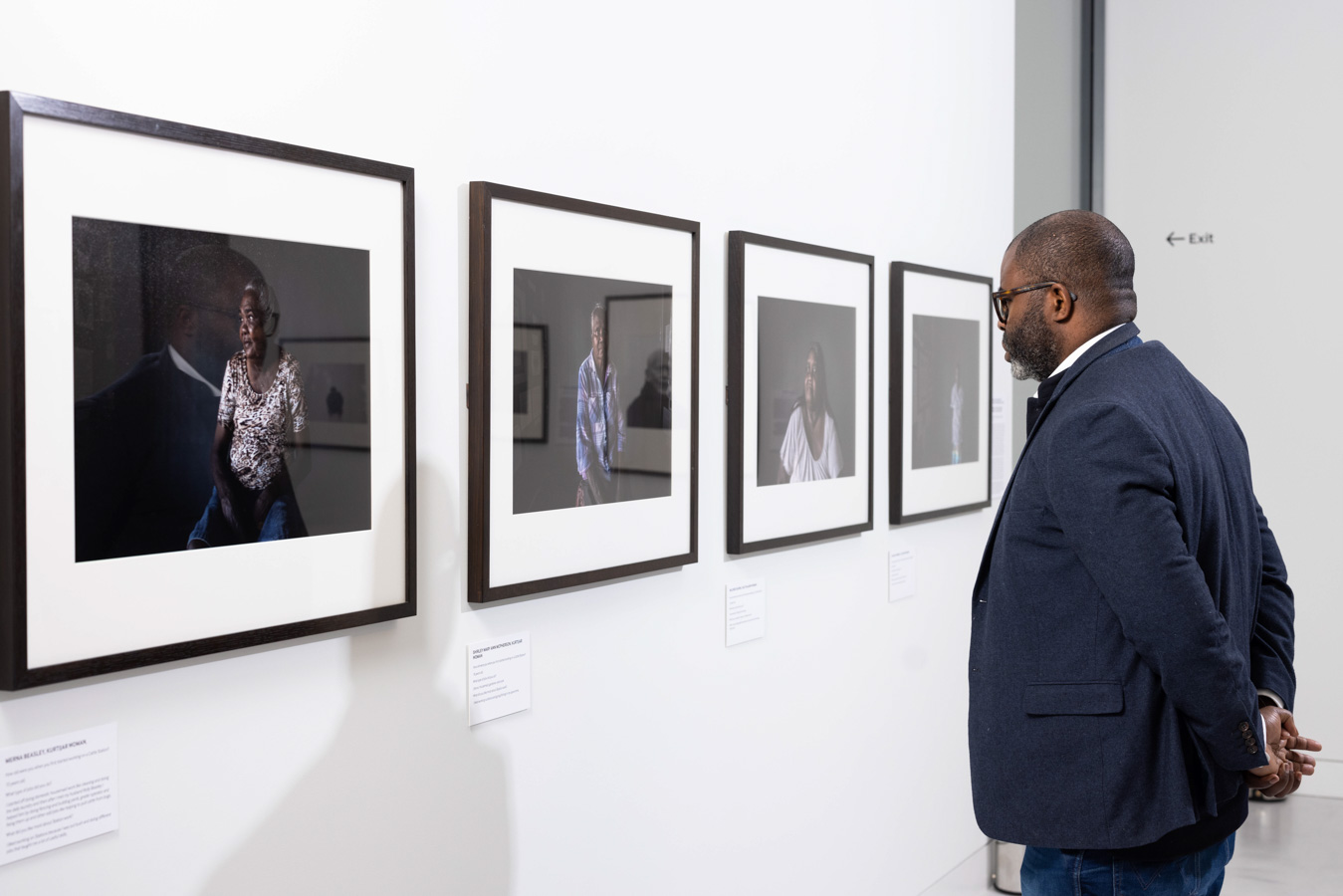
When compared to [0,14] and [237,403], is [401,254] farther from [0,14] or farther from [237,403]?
[0,14]

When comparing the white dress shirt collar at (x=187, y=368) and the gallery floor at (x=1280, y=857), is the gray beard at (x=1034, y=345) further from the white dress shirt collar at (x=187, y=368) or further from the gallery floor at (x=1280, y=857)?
the gallery floor at (x=1280, y=857)

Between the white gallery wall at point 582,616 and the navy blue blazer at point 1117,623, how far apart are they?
0.89 m

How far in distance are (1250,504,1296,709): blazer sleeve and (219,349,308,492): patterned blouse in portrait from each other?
6.45 ft

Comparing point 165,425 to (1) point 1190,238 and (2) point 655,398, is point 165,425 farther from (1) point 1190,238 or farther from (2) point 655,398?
(1) point 1190,238

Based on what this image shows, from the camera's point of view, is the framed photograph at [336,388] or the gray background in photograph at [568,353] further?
the gray background in photograph at [568,353]

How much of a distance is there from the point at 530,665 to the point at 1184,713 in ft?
4.29

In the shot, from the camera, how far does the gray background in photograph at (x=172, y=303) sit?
1516 millimetres

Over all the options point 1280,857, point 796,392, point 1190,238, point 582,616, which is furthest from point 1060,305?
point 1190,238

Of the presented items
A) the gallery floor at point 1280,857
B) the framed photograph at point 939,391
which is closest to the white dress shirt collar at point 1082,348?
the framed photograph at point 939,391

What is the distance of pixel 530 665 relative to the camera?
2.30 meters

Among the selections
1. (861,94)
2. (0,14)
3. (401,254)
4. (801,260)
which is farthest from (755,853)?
(0,14)

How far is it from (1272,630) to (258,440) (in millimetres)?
2153

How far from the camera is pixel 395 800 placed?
203 centimetres

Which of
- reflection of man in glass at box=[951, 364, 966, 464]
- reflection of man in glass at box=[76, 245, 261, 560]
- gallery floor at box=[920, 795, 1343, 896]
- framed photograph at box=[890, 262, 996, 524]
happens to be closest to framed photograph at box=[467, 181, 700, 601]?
reflection of man in glass at box=[76, 245, 261, 560]
